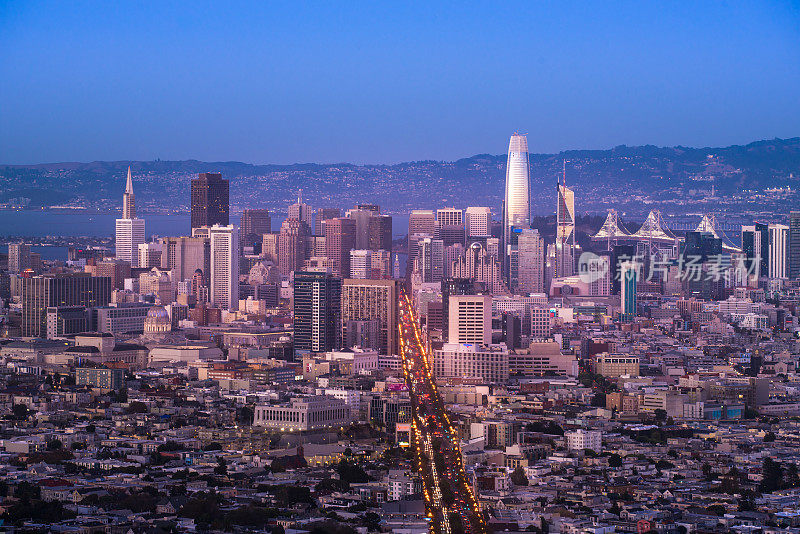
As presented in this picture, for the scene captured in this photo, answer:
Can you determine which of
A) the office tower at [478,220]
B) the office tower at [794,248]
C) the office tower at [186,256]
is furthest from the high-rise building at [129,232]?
the office tower at [794,248]

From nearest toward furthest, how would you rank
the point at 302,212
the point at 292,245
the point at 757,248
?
the point at 757,248, the point at 292,245, the point at 302,212

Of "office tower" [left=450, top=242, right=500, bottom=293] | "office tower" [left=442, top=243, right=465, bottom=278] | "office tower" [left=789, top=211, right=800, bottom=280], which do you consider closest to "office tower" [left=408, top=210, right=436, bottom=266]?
"office tower" [left=442, top=243, right=465, bottom=278]

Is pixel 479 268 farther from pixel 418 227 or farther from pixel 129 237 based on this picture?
pixel 129 237

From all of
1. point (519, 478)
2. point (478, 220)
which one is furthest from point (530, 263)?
point (519, 478)

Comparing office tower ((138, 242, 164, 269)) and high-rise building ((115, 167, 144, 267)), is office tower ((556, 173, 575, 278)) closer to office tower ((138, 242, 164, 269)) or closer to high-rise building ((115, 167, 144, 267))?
office tower ((138, 242, 164, 269))

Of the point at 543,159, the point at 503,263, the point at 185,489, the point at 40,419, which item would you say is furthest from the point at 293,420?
the point at 543,159
